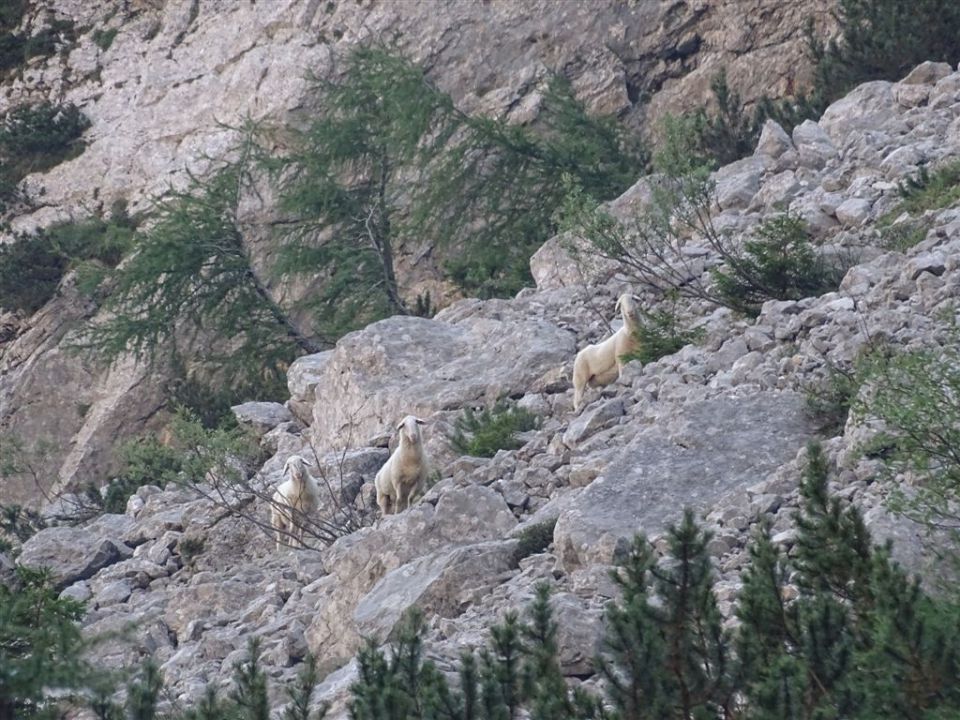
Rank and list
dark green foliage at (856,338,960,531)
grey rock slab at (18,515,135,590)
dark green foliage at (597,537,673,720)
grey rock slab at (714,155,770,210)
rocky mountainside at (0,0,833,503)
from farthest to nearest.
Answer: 1. rocky mountainside at (0,0,833,503)
2. grey rock slab at (714,155,770,210)
3. grey rock slab at (18,515,135,590)
4. dark green foliage at (856,338,960,531)
5. dark green foliage at (597,537,673,720)

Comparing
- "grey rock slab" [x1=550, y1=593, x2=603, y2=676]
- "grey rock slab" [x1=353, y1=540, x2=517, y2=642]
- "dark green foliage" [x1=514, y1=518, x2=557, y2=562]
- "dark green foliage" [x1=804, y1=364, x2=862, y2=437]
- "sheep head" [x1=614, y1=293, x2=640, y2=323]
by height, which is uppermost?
"sheep head" [x1=614, y1=293, x2=640, y2=323]

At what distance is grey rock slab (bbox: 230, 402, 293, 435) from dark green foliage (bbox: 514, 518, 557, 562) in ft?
30.6

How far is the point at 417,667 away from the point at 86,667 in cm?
243

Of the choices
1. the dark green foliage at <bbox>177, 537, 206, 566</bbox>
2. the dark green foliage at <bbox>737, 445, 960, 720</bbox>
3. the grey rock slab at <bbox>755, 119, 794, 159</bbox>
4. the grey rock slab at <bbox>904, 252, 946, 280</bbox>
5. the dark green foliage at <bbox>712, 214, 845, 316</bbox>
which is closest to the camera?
the dark green foliage at <bbox>737, 445, 960, 720</bbox>

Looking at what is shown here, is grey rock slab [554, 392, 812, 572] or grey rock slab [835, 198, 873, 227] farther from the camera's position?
grey rock slab [835, 198, 873, 227]

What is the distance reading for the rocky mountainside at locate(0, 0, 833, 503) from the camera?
1148 inches

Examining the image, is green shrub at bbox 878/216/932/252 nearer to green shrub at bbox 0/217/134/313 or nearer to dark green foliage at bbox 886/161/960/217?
dark green foliage at bbox 886/161/960/217

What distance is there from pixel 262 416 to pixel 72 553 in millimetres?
4211

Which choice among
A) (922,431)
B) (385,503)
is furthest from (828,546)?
(385,503)

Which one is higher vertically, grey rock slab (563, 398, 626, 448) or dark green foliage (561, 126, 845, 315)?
dark green foliage (561, 126, 845, 315)

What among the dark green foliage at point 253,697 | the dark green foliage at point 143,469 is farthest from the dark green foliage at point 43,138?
the dark green foliage at point 253,697

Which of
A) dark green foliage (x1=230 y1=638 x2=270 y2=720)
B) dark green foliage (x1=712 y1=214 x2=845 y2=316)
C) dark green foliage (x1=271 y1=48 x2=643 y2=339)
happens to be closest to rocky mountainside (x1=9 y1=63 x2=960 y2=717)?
dark green foliage (x1=712 y1=214 x2=845 y2=316)

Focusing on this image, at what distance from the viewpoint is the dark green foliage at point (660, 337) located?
14859 millimetres

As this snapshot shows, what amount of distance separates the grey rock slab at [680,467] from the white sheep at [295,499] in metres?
4.12
